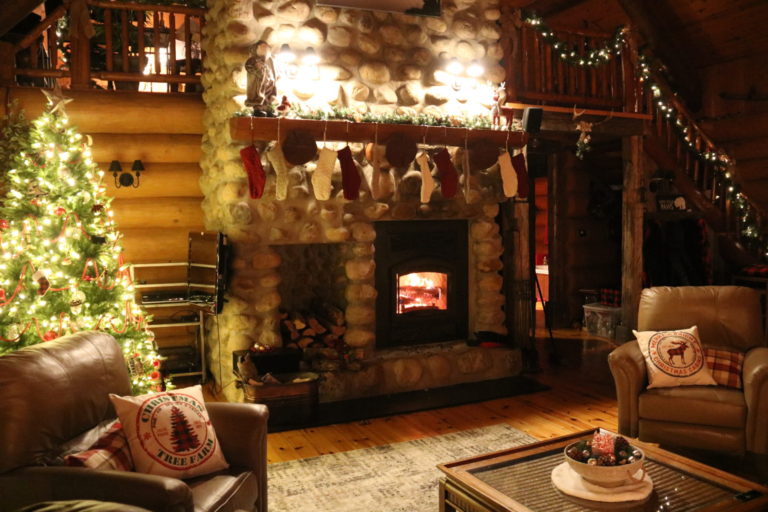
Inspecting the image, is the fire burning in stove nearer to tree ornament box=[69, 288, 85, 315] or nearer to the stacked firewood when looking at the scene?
the stacked firewood

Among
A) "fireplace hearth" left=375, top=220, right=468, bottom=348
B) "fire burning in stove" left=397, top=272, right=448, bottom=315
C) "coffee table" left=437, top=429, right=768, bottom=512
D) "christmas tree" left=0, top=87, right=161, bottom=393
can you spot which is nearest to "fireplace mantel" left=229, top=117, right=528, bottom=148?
"fireplace hearth" left=375, top=220, right=468, bottom=348

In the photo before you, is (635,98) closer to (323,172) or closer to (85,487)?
(323,172)

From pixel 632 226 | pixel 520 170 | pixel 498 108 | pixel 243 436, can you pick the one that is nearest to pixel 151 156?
pixel 498 108

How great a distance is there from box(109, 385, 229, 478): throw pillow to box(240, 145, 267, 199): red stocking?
6.79 ft

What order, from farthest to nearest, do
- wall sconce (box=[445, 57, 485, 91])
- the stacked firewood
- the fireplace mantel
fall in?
wall sconce (box=[445, 57, 485, 91]) < the stacked firewood < the fireplace mantel

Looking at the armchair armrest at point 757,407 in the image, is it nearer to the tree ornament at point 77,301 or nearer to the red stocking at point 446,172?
the red stocking at point 446,172

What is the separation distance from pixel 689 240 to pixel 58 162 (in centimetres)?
654

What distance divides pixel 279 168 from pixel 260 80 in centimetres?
63

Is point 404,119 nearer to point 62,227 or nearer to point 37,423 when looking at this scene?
point 62,227

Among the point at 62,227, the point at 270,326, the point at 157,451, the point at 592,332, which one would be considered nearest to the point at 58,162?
the point at 62,227

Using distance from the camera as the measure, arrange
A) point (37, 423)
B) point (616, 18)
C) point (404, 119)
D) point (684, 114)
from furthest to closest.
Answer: point (616, 18) → point (684, 114) → point (404, 119) → point (37, 423)

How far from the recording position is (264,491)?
283 cm

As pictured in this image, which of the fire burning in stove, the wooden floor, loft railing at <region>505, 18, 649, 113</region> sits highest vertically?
loft railing at <region>505, 18, 649, 113</region>

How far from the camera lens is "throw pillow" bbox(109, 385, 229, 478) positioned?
98.3 inches
